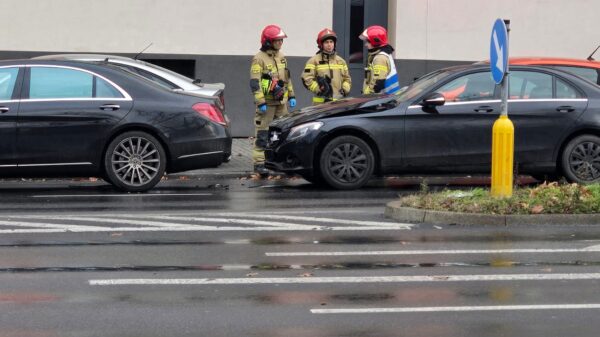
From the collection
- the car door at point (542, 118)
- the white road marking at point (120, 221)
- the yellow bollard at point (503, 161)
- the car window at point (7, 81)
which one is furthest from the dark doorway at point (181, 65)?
the yellow bollard at point (503, 161)

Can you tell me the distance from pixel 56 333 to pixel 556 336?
A: 2.84 meters

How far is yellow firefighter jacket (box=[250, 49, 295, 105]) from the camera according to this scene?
17141mm

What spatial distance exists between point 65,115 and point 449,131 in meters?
4.62

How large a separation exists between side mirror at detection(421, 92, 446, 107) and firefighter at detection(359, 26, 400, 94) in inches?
86.8

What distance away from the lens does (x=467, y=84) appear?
15188mm

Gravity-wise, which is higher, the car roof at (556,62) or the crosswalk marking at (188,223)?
the car roof at (556,62)

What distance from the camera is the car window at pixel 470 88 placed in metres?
15.1

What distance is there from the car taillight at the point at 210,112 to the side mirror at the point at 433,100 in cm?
250

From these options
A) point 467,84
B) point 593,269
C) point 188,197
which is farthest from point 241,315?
point 467,84

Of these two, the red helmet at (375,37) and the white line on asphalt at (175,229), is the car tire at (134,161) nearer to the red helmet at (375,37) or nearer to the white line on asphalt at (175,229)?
the white line on asphalt at (175,229)

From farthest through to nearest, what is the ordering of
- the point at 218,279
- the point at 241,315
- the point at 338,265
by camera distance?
the point at 338,265, the point at 218,279, the point at 241,315

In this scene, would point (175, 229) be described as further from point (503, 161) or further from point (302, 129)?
point (302, 129)

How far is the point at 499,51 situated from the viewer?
490 inches

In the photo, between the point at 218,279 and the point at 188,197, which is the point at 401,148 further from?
the point at 218,279
